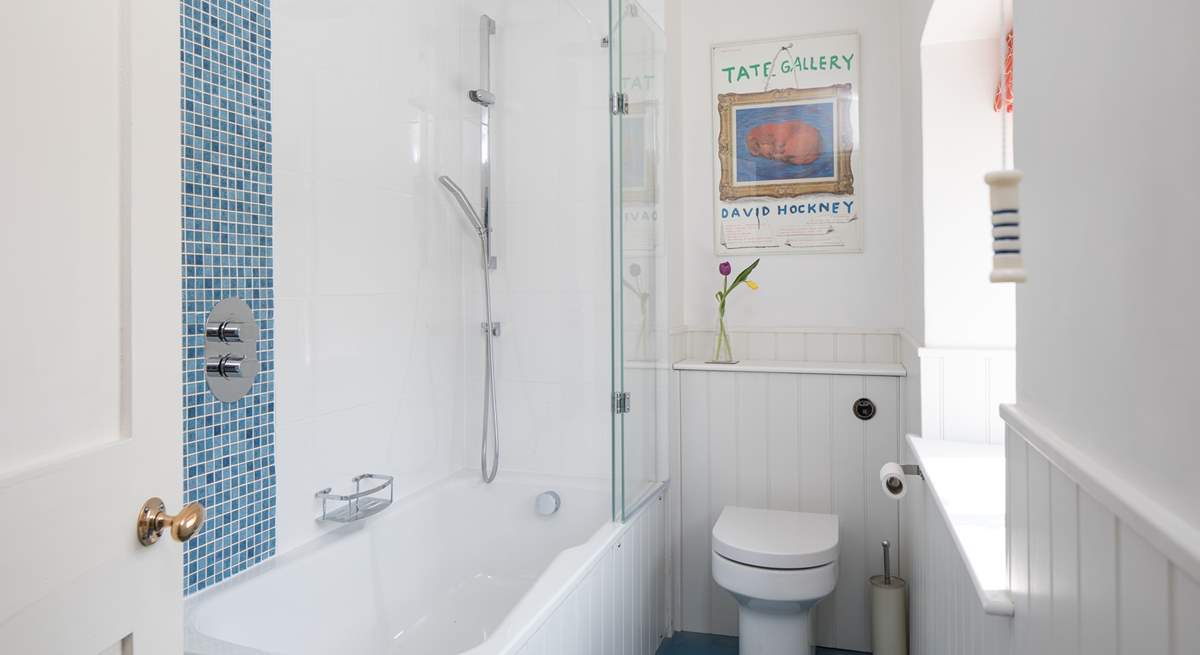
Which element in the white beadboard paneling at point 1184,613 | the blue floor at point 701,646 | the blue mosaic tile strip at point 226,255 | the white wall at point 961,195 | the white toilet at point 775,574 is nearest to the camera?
the white beadboard paneling at point 1184,613

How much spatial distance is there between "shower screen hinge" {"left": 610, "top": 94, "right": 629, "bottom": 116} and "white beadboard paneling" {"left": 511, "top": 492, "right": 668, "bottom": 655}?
1218mm

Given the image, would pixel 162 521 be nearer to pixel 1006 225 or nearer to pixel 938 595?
pixel 1006 225

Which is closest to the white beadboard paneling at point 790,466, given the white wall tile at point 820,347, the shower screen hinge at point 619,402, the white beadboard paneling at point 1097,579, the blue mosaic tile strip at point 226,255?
the white wall tile at point 820,347

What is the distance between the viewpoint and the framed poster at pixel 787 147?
2852 millimetres

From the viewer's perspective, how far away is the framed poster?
2852mm

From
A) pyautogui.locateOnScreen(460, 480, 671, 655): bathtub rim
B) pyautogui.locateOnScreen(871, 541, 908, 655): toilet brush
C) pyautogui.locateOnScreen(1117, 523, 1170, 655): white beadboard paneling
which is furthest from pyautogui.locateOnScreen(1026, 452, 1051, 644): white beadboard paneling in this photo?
Answer: pyautogui.locateOnScreen(871, 541, 908, 655): toilet brush

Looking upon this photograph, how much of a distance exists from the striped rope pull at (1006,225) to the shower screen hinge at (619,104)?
157 cm

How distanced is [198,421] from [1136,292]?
5.39ft

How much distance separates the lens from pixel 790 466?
2.68m

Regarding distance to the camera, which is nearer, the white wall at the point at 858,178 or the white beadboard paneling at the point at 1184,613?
the white beadboard paneling at the point at 1184,613

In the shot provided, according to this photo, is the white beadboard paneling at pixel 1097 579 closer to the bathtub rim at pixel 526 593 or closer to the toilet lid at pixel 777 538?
the bathtub rim at pixel 526 593

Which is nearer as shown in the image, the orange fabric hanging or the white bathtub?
the white bathtub

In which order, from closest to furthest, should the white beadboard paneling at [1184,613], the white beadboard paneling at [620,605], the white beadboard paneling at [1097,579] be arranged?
the white beadboard paneling at [1184,613] < the white beadboard paneling at [1097,579] < the white beadboard paneling at [620,605]

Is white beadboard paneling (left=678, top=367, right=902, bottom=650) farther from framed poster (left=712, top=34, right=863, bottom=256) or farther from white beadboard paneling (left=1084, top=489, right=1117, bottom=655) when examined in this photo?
white beadboard paneling (left=1084, top=489, right=1117, bottom=655)
